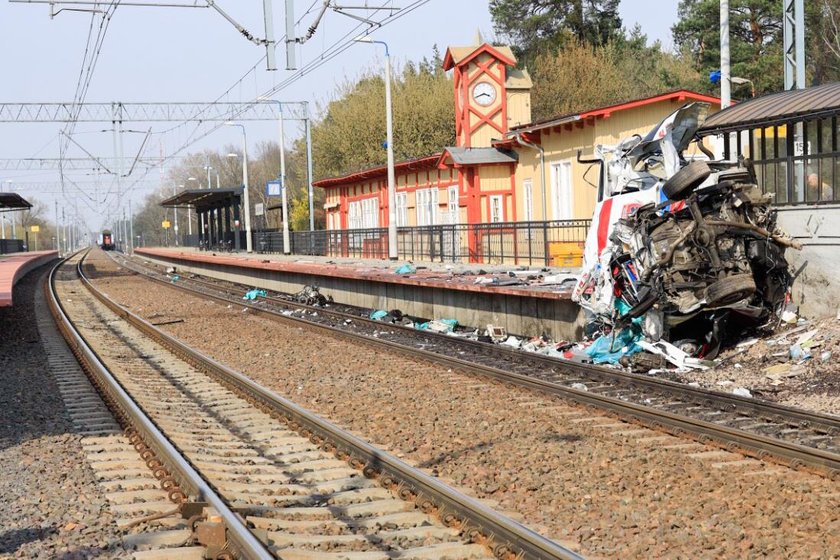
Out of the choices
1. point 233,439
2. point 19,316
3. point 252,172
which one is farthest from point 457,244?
point 252,172

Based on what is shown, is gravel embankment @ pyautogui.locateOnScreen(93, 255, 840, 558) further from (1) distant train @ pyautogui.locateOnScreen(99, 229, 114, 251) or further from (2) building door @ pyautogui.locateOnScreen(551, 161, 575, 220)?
(1) distant train @ pyautogui.locateOnScreen(99, 229, 114, 251)

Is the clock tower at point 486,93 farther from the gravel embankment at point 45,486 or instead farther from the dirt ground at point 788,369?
the gravel embankment at point 45,486

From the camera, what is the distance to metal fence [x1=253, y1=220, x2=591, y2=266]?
2692 cm

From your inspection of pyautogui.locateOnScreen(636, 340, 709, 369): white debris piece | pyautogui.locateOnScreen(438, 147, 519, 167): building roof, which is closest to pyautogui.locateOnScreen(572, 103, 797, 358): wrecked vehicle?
pyautogui.locateOnScreen(636, 340, 709, 369): white debris piece

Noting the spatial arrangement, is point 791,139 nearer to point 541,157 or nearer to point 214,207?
point 541,157

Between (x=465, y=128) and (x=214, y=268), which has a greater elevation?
(x=465, y=128)

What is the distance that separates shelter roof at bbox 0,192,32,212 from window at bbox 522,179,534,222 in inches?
851

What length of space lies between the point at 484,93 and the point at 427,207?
18.1 ft

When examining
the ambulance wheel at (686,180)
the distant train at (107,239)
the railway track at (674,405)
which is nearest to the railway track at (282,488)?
the railway track at (674,405)

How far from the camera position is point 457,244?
33.0 meters

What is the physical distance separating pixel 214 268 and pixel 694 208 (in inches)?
1632

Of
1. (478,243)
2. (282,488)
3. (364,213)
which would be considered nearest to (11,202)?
(364,213)

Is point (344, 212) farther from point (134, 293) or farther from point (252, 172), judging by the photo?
point (252, 172)

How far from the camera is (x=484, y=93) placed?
41.8 m
